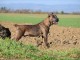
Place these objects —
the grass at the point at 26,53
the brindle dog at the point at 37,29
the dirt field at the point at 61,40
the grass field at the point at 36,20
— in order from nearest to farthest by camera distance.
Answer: the grass at the point at 26,53
the dirt field at the point at 61,40
the brindle dog at the point at 37,29
the grass field at the point at 36,20

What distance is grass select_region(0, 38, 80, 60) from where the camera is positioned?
38.0 ft

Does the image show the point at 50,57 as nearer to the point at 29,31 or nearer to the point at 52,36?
the point at 29,31

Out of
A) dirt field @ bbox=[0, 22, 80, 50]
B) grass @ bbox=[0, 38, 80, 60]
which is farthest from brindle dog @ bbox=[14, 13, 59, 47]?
grass @ bbox=[0, 38, 80, 60]

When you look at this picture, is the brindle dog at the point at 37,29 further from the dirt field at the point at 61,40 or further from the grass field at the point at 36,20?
the grass field at the point at 36,20

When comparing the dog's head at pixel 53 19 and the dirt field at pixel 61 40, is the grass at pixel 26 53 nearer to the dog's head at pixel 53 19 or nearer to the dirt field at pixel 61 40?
the dirt field at pixel 61 40

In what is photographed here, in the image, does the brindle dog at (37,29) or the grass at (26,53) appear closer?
the grass at (26,53)

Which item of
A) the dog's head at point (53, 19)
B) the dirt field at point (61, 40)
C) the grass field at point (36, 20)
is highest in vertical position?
the dog's head at point (53, 19)

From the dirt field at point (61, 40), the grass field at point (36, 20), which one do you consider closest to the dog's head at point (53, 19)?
the dirt field at point (61, 40)

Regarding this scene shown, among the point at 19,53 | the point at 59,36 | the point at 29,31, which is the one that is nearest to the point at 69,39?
the point at 59,36

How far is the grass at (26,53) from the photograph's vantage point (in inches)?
456

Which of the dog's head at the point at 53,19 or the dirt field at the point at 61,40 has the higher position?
the dog's head at the point at 53,19

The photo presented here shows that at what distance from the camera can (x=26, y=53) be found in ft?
39.1

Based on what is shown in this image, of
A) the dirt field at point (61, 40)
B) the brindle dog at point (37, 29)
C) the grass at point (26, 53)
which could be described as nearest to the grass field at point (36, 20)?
the dirt field at point (61, 40)

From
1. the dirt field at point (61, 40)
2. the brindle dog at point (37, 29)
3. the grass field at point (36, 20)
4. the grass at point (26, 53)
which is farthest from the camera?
the grass field at point (36, 20)
